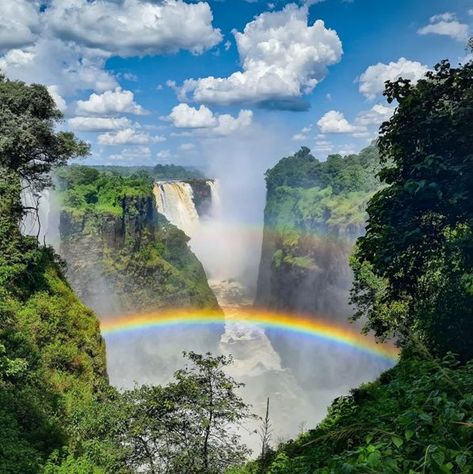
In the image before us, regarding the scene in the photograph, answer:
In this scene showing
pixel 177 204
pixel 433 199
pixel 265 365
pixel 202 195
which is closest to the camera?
pixel 433 199

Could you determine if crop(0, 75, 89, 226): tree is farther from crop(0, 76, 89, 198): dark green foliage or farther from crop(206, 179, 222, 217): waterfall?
crop(206, 179, 222, 217): waterfall

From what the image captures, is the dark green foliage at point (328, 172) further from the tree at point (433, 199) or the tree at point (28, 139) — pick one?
the tree at point (433, 199)

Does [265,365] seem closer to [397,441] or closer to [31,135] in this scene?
[31,135]

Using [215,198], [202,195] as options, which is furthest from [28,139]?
[215,198]

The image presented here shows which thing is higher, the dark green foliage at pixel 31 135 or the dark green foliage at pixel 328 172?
the dark green foliage at pixel 328 172

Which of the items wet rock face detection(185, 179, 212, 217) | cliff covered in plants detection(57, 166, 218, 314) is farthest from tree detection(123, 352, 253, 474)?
wet rock face detection(185, 179, 212, 217)

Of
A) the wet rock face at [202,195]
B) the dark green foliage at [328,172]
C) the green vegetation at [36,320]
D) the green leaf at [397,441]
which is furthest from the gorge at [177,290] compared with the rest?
the green leaf at [397,441]

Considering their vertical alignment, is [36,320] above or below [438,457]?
below
